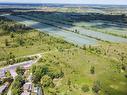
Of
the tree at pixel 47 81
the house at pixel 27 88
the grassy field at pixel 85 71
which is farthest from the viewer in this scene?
the tree at pixel 47 81

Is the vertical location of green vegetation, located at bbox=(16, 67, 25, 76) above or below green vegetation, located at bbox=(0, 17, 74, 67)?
above

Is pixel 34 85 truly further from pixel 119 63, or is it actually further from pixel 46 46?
pixel 46 46

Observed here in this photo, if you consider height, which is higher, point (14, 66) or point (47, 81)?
point (47, 81)

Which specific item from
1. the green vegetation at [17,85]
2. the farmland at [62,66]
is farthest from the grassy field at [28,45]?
the green vegetation at [17,85]

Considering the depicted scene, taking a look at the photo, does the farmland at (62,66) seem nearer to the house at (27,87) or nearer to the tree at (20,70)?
the tree at (20,70)

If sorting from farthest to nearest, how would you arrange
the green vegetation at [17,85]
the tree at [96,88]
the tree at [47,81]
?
the tree at [47,81] → the tree at [96,88] → the green vegetation at [17,85]

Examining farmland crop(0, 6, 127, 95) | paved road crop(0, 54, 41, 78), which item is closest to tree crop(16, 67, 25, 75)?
farmland crop(0, 6, 127, 95)

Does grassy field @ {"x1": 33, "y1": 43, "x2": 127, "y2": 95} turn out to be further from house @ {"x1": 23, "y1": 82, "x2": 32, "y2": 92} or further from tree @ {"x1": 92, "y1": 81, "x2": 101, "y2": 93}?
→ house @ {"x1": 23, "y1": 82, "x2": 32, "y2": 92}

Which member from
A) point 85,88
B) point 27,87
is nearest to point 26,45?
point 27,87

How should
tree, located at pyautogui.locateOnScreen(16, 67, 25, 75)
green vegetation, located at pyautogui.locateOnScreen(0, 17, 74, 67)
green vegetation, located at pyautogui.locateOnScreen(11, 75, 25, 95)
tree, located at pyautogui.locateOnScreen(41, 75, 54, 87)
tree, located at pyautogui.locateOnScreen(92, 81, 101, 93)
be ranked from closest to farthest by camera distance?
green vegetation, located at pyautogui.locateOnScreen(11, 75, 25, 95), tree, located at pyautogui.locateOnScreen(92, 81, 101, 93), tree, located at pyautogui.locateOnScreen(41, 75, 54, 87), tree, located at pyautogui.locateOnScreen(16, 67, 25, 75), green vegetation, located at pyautogui.locateOnScreen(0, 17, 74, 67)

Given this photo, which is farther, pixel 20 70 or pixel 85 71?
pixel 85 71

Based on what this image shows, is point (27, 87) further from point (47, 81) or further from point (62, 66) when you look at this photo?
point (62, 66)

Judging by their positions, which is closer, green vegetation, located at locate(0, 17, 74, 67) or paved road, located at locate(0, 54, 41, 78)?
paved road, located at locate(0, 54, 41, 78)
